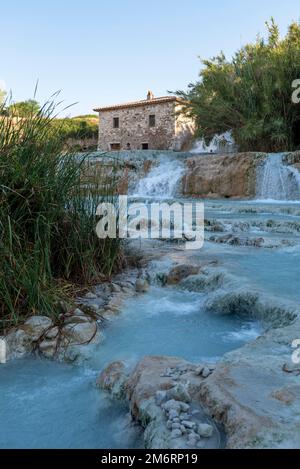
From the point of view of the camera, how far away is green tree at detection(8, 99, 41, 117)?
276 cm

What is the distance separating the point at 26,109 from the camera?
2795mm

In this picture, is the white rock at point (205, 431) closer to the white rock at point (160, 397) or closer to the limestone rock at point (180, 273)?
the white rock at point (160, 397)

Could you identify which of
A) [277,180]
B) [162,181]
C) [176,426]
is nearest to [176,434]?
[176,426]

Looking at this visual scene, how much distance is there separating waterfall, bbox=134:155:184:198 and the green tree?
9.25 metres

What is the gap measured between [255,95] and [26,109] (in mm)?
12089

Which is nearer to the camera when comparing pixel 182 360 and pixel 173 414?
pixel 173 414

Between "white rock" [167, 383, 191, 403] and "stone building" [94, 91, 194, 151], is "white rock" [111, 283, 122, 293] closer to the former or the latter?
"white rock" [167, 383, 191, 403]

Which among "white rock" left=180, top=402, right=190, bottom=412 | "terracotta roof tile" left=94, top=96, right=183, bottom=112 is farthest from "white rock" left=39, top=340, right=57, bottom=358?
"terracotta roof tile" left=94, top=96, right=183, bottom=112

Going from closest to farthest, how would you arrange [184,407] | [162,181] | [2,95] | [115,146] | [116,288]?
[184,407] < [2,95] < [116,288] < [162,181] < [115,146]

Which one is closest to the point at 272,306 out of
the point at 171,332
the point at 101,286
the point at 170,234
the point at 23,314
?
the point at 171,332

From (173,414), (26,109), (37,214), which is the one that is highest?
(26,109)

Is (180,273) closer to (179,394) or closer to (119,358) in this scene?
(119,358)
